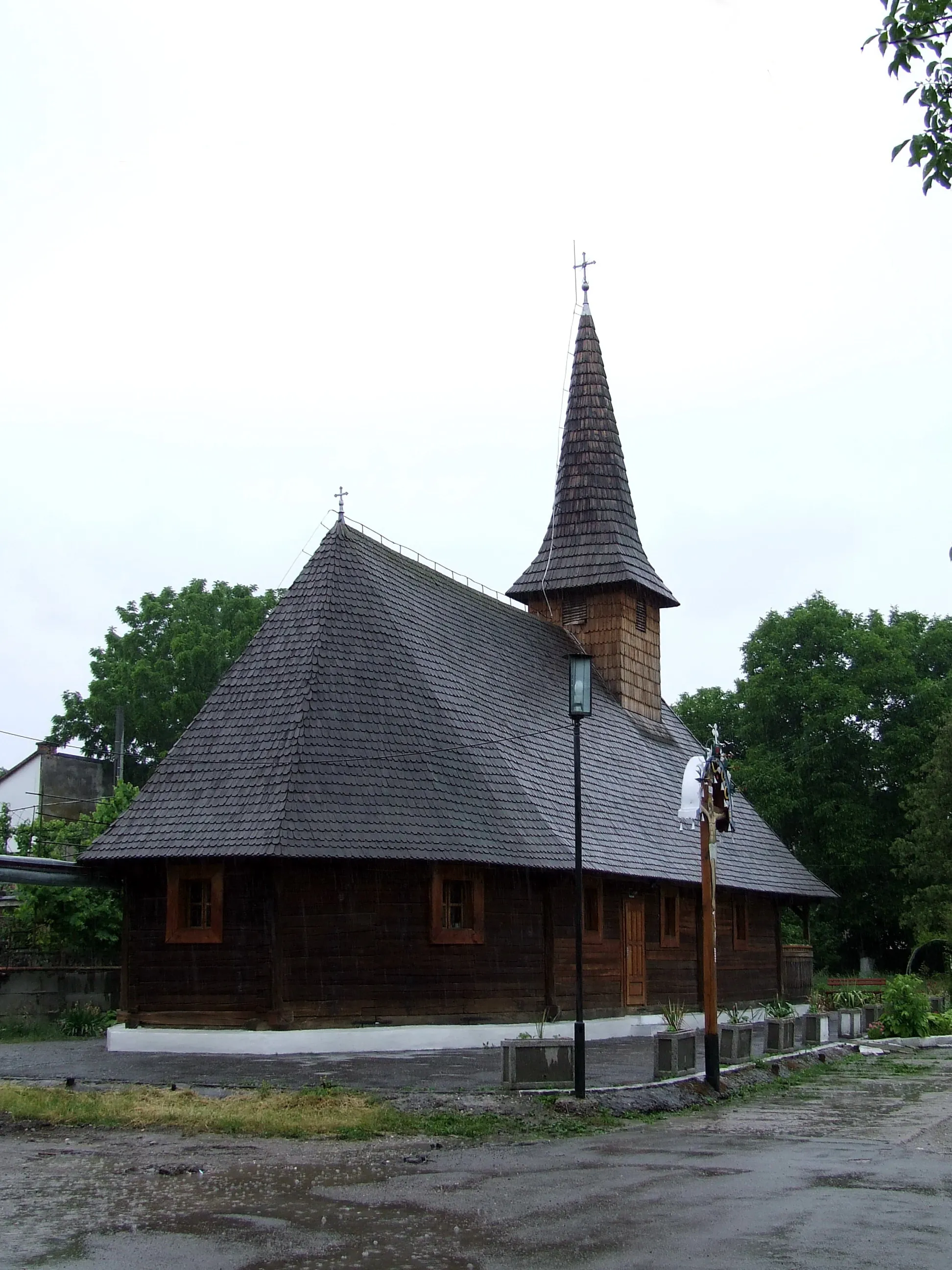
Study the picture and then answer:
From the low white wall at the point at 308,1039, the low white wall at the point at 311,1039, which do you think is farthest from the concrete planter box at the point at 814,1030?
the low white wall at the point at 308,1039

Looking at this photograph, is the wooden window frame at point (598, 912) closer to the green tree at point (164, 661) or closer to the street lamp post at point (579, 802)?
the street lamp post at point (579, 802)

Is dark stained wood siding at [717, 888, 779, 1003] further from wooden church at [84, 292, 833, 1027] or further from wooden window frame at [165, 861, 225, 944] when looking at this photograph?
wooden window frame at [165, 861, 225, 944]

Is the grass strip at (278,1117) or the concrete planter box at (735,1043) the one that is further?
the concrete planter box at (735,1043)

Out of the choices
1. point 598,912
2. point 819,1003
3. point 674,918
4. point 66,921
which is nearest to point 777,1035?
point 598,912

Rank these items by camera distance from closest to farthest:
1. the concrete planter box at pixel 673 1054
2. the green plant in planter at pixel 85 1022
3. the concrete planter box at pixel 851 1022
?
the concrete planter box at pixel 673 1054
the concrete planter box at pixel 851 1022
the green plant in planter at pixel 85 1022

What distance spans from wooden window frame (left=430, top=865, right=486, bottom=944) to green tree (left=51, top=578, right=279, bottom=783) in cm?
2692

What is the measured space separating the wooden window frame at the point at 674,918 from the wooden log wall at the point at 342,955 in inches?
161

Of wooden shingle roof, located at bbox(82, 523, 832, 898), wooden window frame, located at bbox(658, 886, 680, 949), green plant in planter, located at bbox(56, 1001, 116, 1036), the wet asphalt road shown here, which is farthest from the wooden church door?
the wet asphalt road

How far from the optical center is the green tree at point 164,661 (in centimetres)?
4662

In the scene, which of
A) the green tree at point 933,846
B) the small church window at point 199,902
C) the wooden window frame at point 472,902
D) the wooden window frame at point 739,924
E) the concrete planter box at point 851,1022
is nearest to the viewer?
the small church window at point 199,902

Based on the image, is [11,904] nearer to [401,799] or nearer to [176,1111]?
[401,799]

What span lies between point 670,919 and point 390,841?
8.57 metres

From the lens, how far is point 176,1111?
1198cm

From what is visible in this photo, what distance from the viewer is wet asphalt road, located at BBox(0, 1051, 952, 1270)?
280 inches
